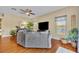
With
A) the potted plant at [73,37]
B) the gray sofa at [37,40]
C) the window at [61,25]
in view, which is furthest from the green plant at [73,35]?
the gray sofa at [37,40]

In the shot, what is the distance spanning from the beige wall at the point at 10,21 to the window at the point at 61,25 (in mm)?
598

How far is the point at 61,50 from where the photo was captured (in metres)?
2.30

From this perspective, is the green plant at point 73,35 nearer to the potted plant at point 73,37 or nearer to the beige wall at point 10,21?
the potted plant at point 73,37

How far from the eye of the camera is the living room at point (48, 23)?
2.26 meters

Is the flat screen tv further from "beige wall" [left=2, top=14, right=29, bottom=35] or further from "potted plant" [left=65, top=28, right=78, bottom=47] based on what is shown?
"potted plant" [left=65, top=28, right=78, bottom=47]

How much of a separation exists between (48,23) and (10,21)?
730mm

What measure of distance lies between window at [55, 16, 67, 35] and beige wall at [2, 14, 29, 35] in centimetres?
60

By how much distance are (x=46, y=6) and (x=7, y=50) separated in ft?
3.68

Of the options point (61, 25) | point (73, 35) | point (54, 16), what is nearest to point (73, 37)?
point (73, 35)

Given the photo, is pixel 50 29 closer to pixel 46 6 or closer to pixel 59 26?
pixel 59 26

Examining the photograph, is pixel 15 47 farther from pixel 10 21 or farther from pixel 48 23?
pixel 48 23

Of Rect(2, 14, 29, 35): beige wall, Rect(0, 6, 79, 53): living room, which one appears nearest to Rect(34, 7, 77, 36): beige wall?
Rect(0, 6, 79, 53): living room
